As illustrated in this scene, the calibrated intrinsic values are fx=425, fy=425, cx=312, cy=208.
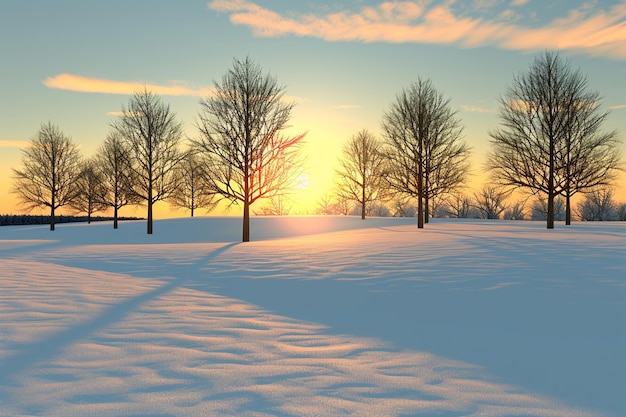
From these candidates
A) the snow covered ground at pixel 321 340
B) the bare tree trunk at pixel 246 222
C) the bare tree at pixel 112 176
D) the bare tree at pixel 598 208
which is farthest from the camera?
the bare tree at pixel 598 208

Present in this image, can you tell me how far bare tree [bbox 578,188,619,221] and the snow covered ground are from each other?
196ft

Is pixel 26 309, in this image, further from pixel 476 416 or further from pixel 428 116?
pixel 428 116

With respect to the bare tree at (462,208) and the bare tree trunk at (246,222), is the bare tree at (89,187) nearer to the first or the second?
the bare tree trunk at (246,222)

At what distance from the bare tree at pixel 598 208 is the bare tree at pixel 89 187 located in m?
62.3

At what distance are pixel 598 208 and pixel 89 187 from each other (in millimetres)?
65996

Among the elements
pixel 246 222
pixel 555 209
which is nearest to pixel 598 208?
pixel 555 209

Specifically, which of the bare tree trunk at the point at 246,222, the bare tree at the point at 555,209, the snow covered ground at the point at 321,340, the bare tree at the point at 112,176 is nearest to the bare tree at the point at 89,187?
the bare tree at the point at 112,176

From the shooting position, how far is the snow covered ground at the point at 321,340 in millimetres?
3725

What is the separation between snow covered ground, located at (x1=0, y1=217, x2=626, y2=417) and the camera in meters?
3.72

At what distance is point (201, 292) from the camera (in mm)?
8305

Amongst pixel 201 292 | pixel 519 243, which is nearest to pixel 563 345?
pixel 201 292

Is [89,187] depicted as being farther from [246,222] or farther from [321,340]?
[321,340]

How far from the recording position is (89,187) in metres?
40.4

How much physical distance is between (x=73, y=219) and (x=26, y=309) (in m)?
50.3
